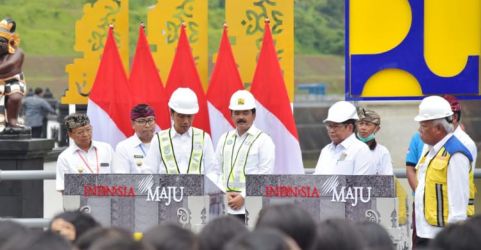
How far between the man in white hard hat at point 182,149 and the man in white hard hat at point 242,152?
0.15 meters

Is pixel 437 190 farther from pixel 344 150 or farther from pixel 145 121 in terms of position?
pixel 145 121

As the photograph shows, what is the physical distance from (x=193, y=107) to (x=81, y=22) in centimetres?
297

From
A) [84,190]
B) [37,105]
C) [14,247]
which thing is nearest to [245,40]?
[84,190]

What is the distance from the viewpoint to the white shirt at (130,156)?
946 centimetres

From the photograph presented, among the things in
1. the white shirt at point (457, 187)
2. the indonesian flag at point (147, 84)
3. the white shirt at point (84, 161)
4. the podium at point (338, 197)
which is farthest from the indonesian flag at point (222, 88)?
the white shirt at point (457, 187)

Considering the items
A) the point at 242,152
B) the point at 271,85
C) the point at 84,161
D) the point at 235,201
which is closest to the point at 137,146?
the point at 84,161

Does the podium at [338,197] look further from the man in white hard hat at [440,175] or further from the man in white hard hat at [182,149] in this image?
the man in white hard hat at [182,149]

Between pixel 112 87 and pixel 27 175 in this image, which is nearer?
pixel 27 175

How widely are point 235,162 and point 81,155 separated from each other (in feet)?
4.23

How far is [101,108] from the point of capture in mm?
10875

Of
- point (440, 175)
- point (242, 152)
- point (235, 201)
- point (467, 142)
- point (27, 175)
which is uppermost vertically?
point (467, 142)

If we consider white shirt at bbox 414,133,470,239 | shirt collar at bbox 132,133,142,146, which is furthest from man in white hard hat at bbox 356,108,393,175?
shirt collar at bbox 132,133,142,146

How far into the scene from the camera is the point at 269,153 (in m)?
9.09

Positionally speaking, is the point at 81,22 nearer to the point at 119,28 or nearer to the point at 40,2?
the point at 119,28
